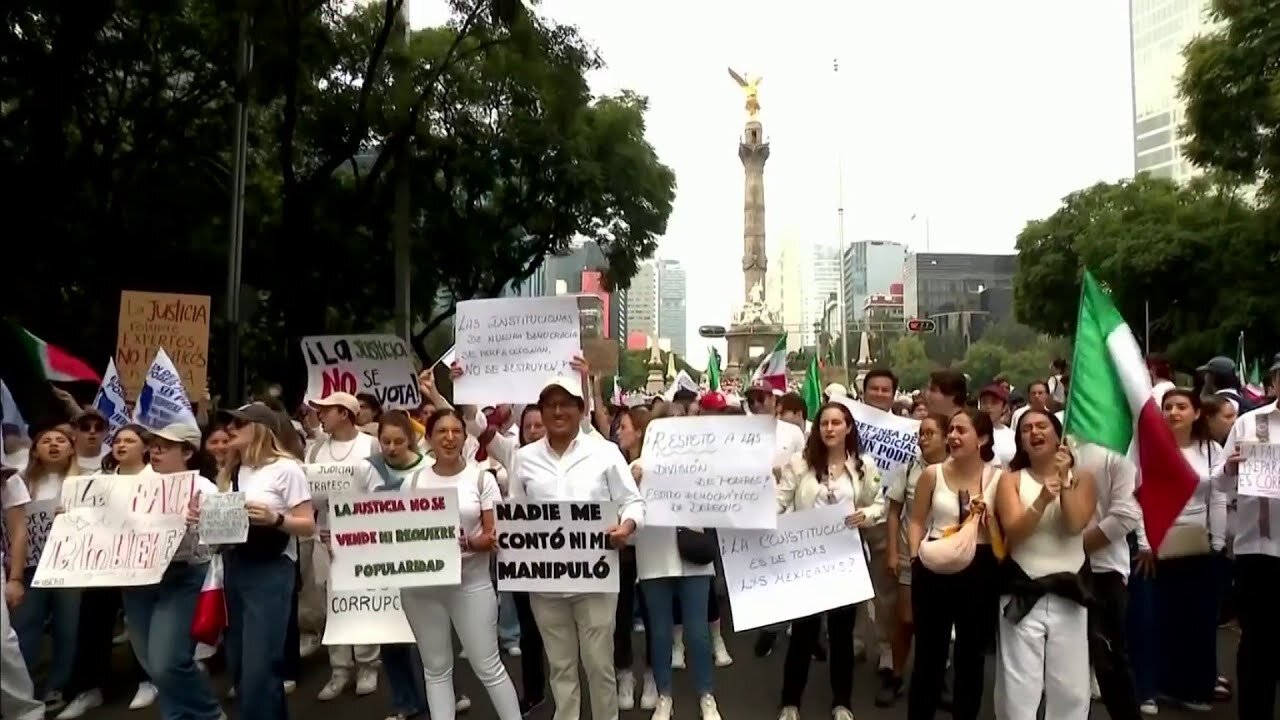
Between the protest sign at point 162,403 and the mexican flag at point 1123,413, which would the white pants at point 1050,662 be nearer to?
the mexican flag at point 1123,413

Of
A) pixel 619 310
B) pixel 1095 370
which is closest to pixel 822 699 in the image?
pixel 1095 370

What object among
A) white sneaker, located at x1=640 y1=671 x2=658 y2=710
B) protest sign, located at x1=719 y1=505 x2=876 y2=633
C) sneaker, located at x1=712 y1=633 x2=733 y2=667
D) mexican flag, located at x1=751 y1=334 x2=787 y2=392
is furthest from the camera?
mexican flag, located at x1=751 y1=334 x2=787 y2=392

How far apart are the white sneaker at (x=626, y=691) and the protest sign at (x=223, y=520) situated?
8.68 ft

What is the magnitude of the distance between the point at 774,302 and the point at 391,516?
260 ft

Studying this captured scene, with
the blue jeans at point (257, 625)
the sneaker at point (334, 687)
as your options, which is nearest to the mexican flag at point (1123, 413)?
the blue jeans at point (257, 625)

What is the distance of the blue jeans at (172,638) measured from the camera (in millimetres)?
5117

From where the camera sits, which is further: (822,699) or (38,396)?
(38,396)

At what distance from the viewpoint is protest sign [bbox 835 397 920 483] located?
7.04 metres

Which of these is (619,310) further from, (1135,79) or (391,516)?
(391,516)

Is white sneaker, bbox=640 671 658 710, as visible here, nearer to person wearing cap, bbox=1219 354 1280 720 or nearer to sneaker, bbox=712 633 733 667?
sneaker, bbox=712 633 733 667

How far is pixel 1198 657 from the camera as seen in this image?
6.18 meters

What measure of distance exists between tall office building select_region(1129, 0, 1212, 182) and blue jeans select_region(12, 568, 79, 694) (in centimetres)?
6659

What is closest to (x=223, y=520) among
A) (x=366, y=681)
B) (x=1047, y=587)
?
(x=366, y=681)

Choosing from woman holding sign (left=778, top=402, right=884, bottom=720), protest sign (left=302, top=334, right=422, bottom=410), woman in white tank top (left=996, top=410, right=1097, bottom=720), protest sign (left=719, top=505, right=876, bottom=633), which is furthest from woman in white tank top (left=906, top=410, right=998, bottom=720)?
protest sign (left=302, top=334, right=422, bottom=410)
